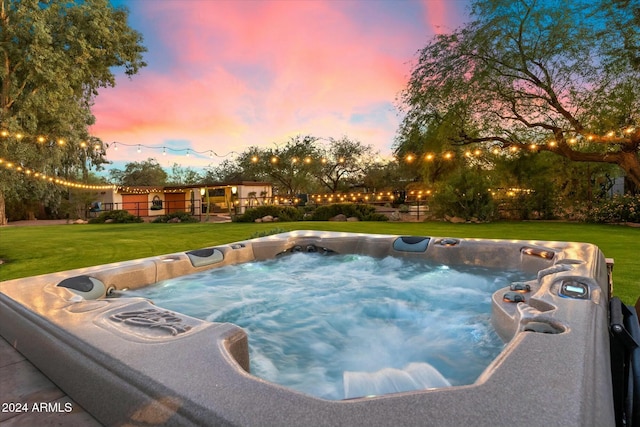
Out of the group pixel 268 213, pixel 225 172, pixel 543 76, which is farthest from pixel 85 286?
pixel 225 172

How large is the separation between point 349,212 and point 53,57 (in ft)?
25.4

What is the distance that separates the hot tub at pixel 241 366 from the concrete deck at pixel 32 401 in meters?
0.04

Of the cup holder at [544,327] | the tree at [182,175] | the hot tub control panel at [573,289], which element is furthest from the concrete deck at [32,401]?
the tree at [182,175]

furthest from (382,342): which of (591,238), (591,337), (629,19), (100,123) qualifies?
(100,123)

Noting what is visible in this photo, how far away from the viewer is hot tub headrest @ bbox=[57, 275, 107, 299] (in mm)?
2082

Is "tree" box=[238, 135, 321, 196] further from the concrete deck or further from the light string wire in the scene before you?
the concrete deck

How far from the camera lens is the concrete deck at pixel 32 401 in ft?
3.51

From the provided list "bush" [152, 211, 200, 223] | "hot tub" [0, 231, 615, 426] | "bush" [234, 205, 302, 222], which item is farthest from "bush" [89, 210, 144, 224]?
"hot tub" [0, 231, 615, 426]

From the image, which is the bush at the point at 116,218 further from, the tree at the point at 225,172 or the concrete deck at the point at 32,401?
the concrete deck at the point at 32,401

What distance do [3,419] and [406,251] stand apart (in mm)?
3354

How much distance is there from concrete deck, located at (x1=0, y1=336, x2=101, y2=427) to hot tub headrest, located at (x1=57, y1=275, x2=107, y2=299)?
64 centimetres

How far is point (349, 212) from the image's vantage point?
35.5 ft

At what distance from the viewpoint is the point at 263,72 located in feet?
31.0

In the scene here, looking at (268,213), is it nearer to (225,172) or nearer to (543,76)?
(543,76)
